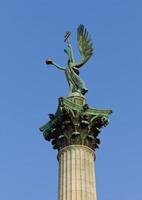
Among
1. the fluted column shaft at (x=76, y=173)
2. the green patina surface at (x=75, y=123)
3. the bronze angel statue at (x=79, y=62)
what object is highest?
the bronze angel statue at (x=79, y=62)

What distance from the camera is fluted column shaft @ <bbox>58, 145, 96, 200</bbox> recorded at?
23766 millimetres

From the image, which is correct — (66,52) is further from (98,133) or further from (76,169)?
(76,169)

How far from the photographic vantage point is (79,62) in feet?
98.3

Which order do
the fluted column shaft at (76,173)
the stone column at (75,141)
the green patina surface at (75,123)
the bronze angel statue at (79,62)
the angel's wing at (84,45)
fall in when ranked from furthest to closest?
the angel's wing at (84,45)
the bronze angel statue at (79,62)
the green patina surface at (75,123)
the stone column at (75,141)
the fluted column shaft at (76,173)

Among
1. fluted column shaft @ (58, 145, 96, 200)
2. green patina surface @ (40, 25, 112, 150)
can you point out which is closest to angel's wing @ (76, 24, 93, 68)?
green patina surface @ (40, 25, 112, 150)

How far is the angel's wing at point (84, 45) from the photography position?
98.6ft

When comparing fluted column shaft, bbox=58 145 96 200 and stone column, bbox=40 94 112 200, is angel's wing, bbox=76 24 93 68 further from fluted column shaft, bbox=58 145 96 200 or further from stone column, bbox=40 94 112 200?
fluted column shaft, bbox=58 145 96 200

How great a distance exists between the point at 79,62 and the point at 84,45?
132 cm

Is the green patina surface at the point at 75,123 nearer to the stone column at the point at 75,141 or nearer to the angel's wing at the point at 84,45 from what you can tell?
the stone column at the point at 75,141

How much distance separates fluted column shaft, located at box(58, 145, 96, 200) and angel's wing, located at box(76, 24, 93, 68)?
20.8 feet

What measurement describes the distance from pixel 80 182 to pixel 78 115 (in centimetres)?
356

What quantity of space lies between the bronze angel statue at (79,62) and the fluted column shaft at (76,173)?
4.05 m

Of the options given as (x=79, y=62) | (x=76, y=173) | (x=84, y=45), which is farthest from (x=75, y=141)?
(x=84, y=45)

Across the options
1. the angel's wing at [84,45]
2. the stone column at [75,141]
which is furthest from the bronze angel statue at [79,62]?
the stone column at [75,141]
